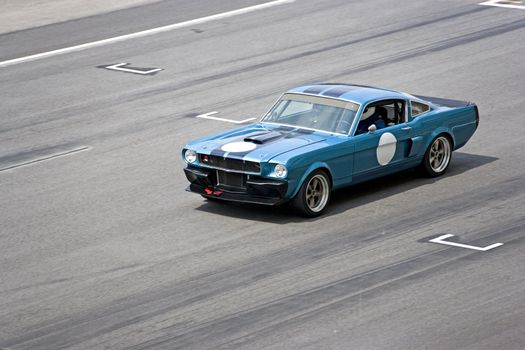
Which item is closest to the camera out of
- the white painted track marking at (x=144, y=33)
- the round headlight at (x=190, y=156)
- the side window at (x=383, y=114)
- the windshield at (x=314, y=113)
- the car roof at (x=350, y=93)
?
the round headlight at (x=190, y=156)

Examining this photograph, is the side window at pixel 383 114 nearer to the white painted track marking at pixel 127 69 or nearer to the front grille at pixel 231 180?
the front grille at pixel 231 180

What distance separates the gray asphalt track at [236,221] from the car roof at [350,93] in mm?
1191

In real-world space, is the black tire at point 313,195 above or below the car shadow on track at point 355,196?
above

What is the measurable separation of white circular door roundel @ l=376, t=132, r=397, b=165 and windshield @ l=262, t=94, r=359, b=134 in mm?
488

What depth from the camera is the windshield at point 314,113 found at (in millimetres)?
14047

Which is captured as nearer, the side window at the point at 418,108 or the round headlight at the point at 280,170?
the round headlight at the point at 280,170

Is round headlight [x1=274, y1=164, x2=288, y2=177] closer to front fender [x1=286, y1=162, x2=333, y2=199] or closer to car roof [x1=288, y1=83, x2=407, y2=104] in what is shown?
front fender [x1=286, y1=162, x2=333, y2=199]

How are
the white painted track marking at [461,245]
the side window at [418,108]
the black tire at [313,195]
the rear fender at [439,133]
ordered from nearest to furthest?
the white painted track marking at [461,245] → the black tire at [313,195] → the rear fender at [439,133] → the side window at [418,108]

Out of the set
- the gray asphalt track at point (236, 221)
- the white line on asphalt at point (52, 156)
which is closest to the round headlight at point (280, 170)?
the gray asphalt track at point (236, 221)

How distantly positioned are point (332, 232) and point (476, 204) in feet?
6.85

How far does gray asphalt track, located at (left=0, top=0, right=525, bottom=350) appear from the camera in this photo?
33.2 feet

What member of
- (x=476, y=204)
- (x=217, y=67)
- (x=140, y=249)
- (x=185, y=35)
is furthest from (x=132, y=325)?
(x=185, y=35)

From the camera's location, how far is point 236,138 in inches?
545

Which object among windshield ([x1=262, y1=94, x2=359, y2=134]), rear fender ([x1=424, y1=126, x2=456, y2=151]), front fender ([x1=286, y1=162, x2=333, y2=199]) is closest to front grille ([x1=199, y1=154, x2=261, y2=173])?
front fender ([x1=286, y1=162, x2=333, y2=199])
